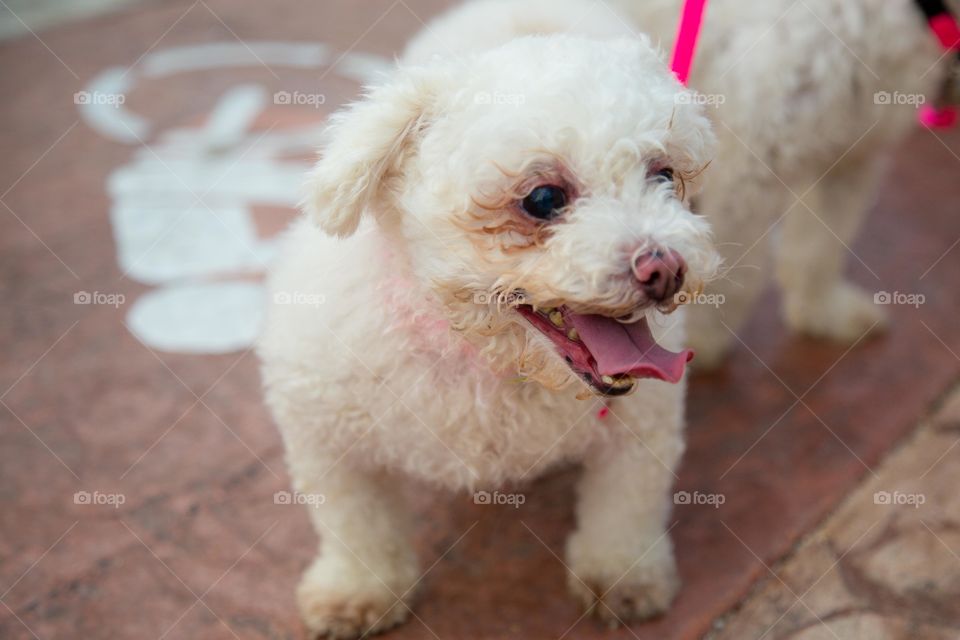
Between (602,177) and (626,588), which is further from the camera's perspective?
(626,588)

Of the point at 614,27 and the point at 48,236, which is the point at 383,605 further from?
the point at 48,236

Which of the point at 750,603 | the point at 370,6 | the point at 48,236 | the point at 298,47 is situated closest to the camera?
the point at 750,603

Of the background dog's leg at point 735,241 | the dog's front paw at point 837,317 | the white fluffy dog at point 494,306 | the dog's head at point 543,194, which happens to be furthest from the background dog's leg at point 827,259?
the dog's head at point 543,194

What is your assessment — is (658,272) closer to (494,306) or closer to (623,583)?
(494,306)

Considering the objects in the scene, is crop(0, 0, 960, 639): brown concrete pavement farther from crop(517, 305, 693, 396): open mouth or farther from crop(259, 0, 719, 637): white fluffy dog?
crop(517, 305, 693, 396): open mouth

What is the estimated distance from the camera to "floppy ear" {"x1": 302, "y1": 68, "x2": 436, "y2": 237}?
167cm

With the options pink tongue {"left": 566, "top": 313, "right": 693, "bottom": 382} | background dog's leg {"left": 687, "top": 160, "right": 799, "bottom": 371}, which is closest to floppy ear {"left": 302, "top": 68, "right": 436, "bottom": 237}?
pink tongue {"left": 566, "top": 313, "right": 693, "bottom": 382}

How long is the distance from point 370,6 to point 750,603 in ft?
13.8

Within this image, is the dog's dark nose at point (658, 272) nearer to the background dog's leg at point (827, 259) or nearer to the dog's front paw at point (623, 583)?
the dog's front paw at point (623, 583)

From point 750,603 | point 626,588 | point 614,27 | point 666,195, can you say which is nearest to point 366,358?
point 666,195

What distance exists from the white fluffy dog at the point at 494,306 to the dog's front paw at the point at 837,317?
1.23 metres

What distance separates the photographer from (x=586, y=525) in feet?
7.54

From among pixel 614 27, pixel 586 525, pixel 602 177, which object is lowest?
pixel 586 525

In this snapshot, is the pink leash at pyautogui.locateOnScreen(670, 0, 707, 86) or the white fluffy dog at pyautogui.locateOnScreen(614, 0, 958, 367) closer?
the pink leash at pyautogui.locateOnScreen(670, 0, 707, 86)
